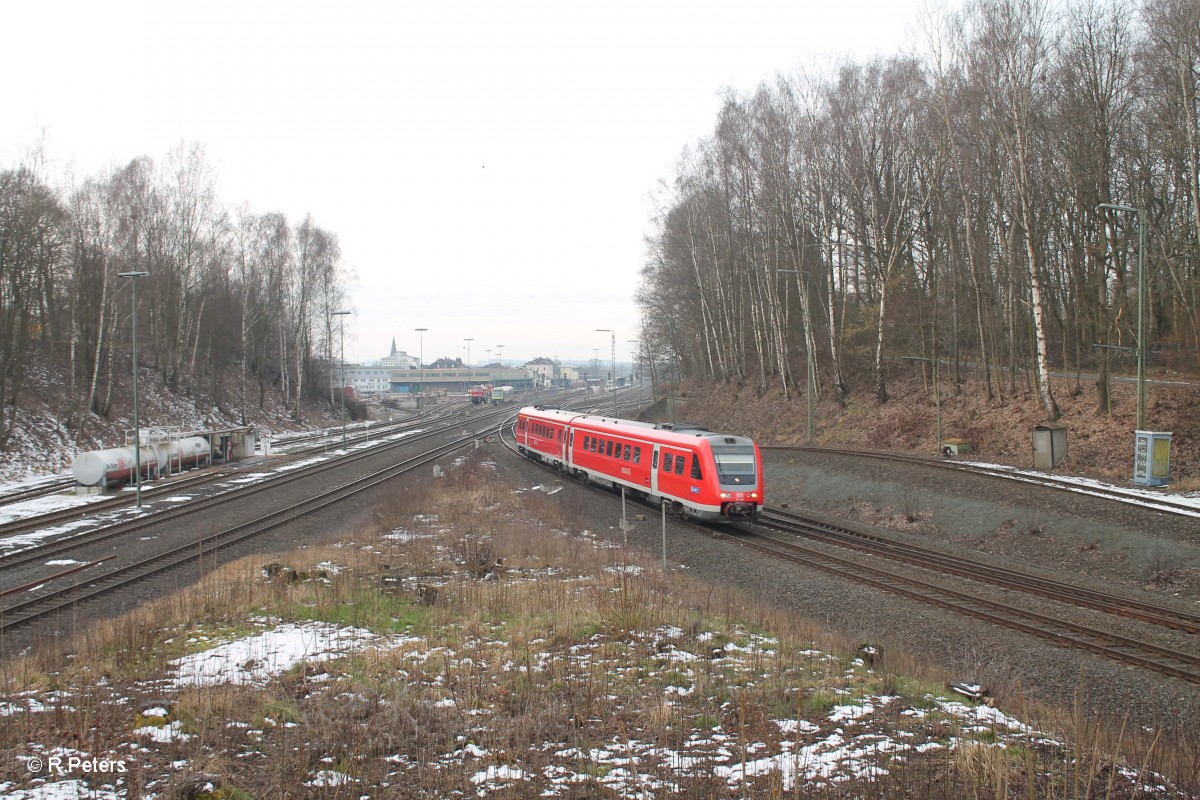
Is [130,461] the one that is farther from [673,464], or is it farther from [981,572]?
[981,572]

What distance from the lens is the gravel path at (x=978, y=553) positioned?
873 centimetres

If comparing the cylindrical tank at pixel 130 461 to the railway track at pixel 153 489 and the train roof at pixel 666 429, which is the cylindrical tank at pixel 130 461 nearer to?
the railway track at pixel 153 489

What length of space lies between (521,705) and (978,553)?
13289mm

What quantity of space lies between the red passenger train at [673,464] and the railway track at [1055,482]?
6174 millimetres

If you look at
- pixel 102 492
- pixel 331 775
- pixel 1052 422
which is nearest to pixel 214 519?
pixel 102 492

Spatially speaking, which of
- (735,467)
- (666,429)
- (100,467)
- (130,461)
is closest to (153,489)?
(130,461)

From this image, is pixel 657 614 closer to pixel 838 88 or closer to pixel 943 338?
pixel 838 88

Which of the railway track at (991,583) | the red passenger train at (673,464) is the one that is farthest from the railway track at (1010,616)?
the red passenger train at (673,464)

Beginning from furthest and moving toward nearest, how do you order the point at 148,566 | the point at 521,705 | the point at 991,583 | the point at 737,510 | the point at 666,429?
the point at 666,429, the point at 737,510, the point at 148,566, the point at 991,583, the point at 521,705

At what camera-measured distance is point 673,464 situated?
2072 centimetres

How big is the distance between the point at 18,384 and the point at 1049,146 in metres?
41.4

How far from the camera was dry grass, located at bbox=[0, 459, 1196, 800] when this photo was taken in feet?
17.4

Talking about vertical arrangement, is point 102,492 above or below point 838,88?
below

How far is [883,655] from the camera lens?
29.8 feet
